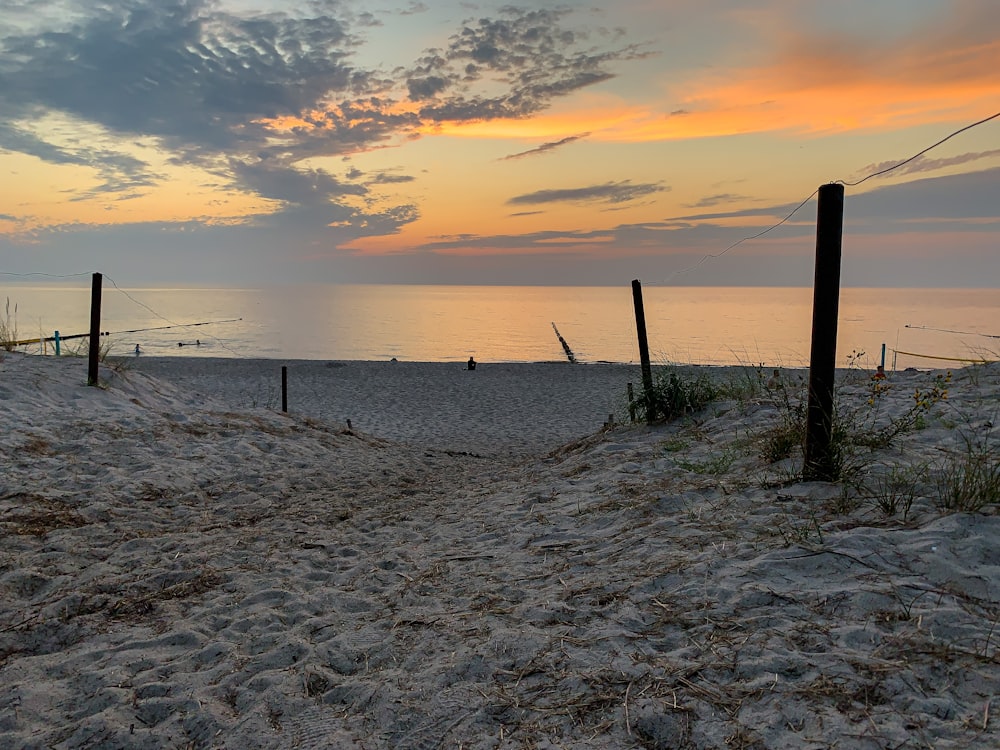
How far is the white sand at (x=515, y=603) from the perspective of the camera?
241cm

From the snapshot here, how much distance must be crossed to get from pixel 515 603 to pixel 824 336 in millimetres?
2829

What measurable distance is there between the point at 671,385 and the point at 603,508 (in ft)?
11.1

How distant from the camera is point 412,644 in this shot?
126 inches

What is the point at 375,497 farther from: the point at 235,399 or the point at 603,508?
the point at 235,399

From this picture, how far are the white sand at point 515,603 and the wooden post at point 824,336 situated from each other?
26cm

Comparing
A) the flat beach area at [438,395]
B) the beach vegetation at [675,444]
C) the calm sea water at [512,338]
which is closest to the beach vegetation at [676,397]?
the beach vegetation at [675,444]

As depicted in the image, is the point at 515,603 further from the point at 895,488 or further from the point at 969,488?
the point at 969,488

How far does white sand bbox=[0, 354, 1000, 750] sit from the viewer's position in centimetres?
241

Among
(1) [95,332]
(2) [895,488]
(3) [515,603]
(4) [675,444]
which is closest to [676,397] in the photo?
(4) [675,444]

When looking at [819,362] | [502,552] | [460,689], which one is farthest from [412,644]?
[819,362]

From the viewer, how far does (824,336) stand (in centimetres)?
449

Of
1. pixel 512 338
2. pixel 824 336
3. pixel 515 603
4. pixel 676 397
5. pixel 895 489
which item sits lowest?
pixel 515 603

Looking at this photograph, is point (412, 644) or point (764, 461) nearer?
point (412, 644)

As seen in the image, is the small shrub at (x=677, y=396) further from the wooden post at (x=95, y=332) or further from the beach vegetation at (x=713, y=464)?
the wooden post at (x=95, y=332)
